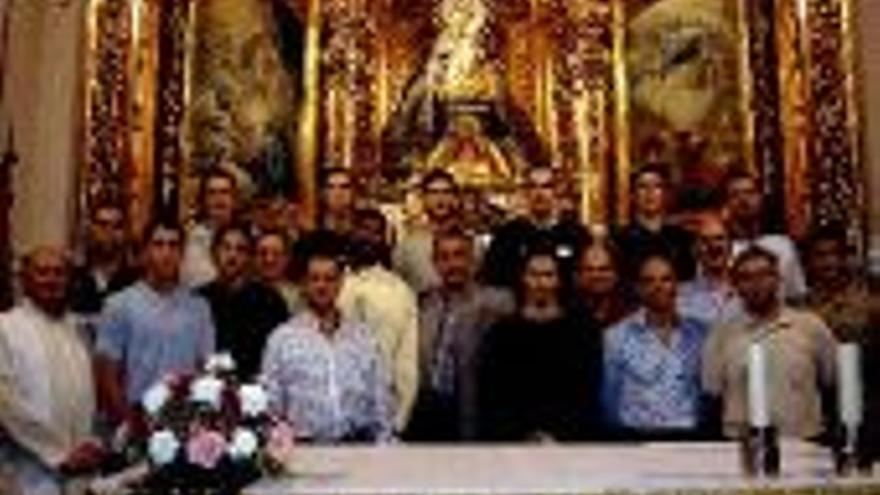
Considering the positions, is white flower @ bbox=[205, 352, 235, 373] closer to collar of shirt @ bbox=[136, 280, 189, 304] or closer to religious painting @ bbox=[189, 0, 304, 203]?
collar of shirt @ bbox=[136, 280, 189, 304]

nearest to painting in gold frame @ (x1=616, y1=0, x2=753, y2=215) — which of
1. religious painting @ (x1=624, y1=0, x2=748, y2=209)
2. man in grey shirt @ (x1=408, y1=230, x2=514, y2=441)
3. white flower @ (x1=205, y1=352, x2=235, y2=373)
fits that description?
religious painting @ (x1=624, y1=0, x2=748, y2=209)

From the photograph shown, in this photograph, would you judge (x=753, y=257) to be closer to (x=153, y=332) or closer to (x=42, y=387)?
(x=153, y=332)

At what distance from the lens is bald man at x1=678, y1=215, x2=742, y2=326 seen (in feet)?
26.9

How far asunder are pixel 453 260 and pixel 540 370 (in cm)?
92

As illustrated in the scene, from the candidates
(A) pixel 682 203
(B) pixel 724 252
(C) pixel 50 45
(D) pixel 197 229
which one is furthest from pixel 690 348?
(C) pixel 50 45

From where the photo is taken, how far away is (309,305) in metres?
7.36

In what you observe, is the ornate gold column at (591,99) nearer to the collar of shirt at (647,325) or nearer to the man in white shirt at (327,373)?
the collar of shirt at (647,325)

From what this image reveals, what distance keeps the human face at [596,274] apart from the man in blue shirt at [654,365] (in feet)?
1.79

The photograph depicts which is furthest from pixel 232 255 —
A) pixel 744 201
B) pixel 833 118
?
pixel 833 118

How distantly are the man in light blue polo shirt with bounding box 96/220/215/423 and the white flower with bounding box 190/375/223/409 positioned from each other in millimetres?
2645

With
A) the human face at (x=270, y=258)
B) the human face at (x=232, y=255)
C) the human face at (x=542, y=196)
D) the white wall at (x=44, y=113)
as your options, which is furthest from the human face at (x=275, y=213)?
the human face at (x=232, y=255)

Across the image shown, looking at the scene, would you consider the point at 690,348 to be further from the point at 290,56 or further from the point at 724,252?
the point at 290,56

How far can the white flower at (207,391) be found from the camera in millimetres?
4859

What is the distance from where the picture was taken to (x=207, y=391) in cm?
487
